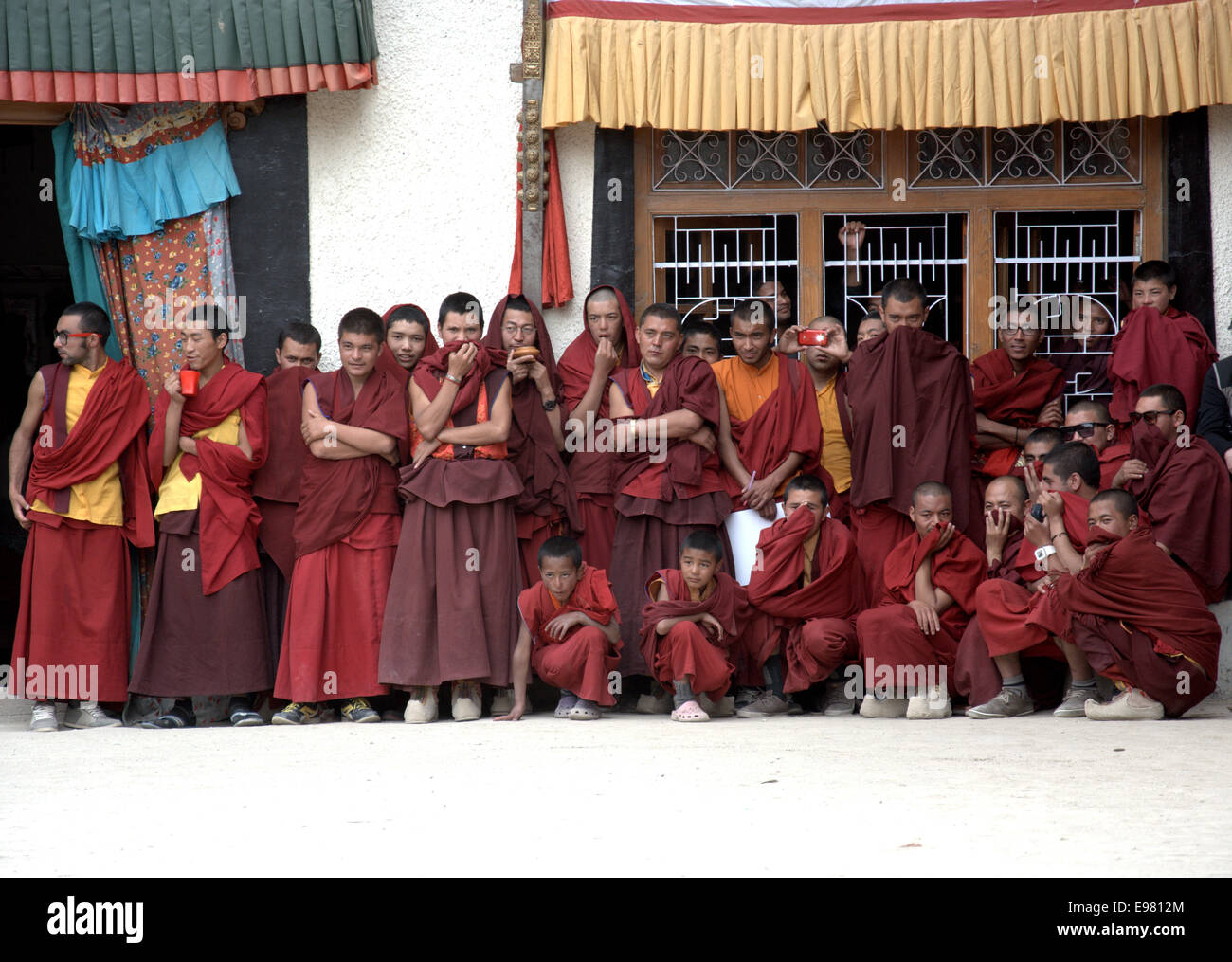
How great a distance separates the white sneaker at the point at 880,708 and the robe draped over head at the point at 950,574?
39cm

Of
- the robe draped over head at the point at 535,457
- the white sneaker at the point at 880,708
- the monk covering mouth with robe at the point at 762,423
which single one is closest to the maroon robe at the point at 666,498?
the monk covering mouth with robe at the point at 762,423

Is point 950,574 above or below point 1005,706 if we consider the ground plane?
above

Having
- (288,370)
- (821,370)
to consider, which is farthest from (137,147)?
(821,370)

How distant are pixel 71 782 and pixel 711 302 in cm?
383

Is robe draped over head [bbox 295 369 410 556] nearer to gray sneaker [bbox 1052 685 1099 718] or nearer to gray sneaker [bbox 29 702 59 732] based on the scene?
gray sneaker [bbox 29 702 59 732]

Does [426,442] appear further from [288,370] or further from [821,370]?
[821,370]

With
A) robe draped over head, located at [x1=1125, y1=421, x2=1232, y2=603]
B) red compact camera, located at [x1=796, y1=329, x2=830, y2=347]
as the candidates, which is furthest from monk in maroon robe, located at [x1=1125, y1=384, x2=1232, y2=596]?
red compact camera, located at [x1=796, y1=329, x2=830, y2=347]

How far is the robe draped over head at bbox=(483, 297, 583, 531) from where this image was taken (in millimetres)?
6086

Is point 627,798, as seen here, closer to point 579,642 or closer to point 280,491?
point 579,642

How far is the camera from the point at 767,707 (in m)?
5.94

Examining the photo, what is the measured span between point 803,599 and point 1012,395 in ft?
5.02

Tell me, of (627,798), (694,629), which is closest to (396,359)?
(694,629)

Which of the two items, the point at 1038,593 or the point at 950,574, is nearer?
the point at 1038,593

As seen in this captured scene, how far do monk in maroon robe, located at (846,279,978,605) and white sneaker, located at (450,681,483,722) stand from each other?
1684 mm
